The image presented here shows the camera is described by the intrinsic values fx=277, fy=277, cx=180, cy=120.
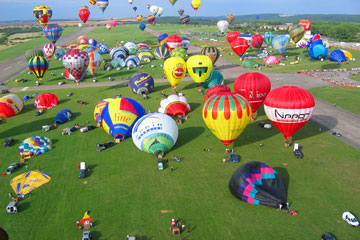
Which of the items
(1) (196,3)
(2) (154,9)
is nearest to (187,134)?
(1) (196,3)

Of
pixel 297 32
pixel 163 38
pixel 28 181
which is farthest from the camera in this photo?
pixel 163 38

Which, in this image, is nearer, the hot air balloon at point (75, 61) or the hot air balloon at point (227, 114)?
the hot air balloon at point (227, 114)

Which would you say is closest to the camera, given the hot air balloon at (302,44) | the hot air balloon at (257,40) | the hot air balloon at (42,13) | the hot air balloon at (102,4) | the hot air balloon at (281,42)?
the hot air balloon at (281,42)

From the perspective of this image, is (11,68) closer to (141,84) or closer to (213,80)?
(141,84)

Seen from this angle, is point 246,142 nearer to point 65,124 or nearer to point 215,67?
point 65,124

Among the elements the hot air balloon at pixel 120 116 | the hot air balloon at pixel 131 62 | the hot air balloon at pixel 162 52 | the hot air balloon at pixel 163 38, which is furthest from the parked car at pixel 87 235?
the hot air balloon at pixel 163 38

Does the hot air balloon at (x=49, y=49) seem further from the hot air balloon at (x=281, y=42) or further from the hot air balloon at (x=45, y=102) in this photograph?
the hot air balloon at (x=281, y=42)

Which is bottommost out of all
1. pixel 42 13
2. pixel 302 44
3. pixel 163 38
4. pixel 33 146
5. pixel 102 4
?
pixel 302 44
